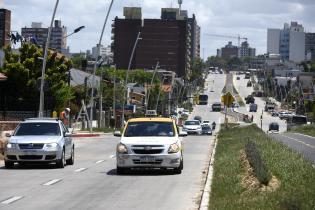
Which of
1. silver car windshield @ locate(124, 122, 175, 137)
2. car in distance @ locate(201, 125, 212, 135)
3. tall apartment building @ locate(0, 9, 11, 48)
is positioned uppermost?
tall apartment building @ locate(0, 9, 11, 48)

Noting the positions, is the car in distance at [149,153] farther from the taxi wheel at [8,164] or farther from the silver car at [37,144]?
the taxi wheel at [8,164]

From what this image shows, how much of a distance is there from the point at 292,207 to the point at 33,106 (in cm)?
5112

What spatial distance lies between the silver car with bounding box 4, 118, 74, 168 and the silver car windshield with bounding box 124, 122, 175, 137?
2619 millimetres

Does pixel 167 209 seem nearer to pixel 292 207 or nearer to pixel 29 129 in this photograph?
pixel 292 207

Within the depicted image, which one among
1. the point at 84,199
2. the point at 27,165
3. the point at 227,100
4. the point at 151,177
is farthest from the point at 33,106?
the point at 84,199

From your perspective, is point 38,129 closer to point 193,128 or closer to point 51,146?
point 51,146

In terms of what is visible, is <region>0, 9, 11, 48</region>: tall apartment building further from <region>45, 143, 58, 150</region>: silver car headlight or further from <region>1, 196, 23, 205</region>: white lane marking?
<region>1, 196, 23, 205</region>: white lane marking

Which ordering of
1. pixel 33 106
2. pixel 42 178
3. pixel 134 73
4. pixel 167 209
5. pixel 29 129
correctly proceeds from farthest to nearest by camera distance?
1. pixel 134 73
2. pixel 33 106
3. pixel 29 129
4. pixel 42 178
5. pixel 167 209

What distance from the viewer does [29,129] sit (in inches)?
1083

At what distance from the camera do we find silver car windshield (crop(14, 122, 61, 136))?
27.4 metres

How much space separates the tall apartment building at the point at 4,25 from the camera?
8519 centimetres

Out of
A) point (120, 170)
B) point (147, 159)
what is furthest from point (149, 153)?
point (120, 170)

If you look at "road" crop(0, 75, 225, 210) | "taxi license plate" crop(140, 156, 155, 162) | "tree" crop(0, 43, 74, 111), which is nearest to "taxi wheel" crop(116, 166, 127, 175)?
"road" crop(0, 75, 225, 210)

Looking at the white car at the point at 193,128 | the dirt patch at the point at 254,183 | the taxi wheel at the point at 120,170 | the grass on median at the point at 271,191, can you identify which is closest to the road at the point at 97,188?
the taxi wheel at the point at 120,170
